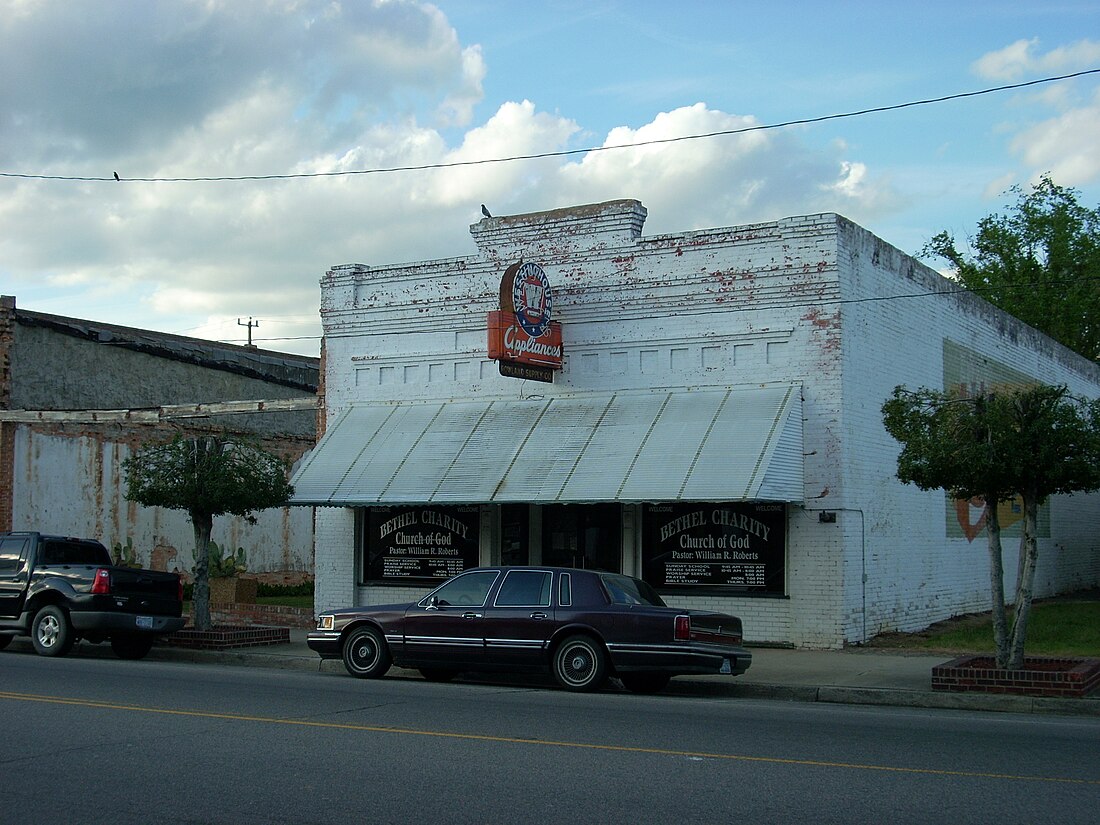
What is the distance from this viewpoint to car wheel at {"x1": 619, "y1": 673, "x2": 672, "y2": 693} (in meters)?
14.3

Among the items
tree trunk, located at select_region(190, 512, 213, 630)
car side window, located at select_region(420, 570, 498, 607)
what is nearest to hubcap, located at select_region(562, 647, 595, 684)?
car side window, located at select_region(420, 570, 498, 607)

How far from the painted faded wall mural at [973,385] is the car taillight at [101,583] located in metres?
13.9

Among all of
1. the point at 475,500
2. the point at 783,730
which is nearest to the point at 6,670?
the point at 475,500

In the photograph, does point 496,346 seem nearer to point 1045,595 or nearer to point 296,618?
point 296,618

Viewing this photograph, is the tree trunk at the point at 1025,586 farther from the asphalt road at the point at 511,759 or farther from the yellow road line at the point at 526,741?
the yellow road line at the point at 526,741

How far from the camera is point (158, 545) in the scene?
2936 cm

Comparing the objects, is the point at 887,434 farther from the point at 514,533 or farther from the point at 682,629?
the point at 682,629

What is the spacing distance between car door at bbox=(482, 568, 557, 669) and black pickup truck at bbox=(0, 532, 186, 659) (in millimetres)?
5890

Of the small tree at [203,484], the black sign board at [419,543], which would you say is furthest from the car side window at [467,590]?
the black sign board at [419,543]

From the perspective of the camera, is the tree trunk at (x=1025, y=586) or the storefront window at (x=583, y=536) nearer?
the tree trunk at (x=1025, y=586)

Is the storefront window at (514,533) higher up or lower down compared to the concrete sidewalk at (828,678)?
higher up

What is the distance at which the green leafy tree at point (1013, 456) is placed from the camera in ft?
45.5

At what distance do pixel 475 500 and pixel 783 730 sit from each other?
30.7 feet

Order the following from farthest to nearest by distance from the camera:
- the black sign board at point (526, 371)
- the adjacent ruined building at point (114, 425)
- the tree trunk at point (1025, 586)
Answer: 1. the adjacent ruined building at point (114, 425)
2. the black sign board at point (526, 371)
3. the tree trunk at point (1025, 586)
